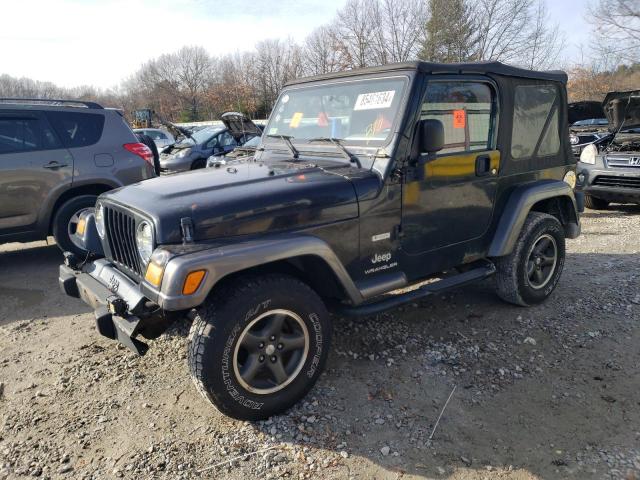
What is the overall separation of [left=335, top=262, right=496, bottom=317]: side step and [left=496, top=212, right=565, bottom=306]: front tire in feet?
0.72

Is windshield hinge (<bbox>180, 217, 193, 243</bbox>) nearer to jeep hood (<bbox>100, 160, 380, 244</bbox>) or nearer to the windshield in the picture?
jeep hood (<bbox>100, 160, 380, 244</bbox>)

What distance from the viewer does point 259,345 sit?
2.74 m

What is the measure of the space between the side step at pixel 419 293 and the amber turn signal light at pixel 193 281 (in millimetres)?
1140

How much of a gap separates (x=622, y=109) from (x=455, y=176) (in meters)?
7.22

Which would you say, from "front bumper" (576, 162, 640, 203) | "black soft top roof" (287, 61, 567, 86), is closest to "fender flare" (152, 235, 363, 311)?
"black soft top roof" (287, 61, 567, 86)

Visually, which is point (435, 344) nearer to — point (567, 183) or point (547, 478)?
point (547, 478)

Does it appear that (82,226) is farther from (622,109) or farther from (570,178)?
(622,109)

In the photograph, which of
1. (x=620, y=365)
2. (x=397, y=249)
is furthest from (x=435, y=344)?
(x=620, y=365)

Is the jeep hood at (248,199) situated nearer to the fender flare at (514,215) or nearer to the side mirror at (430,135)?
the side mirror at (430,135)

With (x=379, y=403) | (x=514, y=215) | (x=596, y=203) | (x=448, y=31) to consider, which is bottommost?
(x=596, y=203)

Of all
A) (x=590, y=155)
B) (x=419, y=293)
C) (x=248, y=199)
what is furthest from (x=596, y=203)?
(x=248, y=199)

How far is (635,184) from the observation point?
7.89 metres

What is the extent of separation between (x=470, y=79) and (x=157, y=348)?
3.22m

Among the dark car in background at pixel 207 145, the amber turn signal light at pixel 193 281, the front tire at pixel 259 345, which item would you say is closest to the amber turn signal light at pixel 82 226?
the front tire at pixel 259 345
